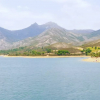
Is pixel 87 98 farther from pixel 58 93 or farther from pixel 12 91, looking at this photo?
pixel 12 91

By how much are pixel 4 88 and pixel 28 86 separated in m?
6.02

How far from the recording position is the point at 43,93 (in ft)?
150

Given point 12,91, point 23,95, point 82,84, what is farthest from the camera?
point 82,84

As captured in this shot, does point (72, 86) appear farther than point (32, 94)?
Yes

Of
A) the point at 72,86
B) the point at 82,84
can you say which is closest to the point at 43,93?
the point at 72,86

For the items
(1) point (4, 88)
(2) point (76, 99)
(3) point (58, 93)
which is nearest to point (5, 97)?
(1) point (4, 88)

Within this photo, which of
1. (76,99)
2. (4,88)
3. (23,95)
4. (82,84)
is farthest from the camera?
(82,84)

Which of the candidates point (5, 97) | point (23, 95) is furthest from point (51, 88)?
point (5, 97)

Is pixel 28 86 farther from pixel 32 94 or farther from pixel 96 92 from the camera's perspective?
pixel 96 92

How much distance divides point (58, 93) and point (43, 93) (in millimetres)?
3289

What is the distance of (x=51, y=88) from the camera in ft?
165

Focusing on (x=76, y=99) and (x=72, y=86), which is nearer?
(x=76, y=99)

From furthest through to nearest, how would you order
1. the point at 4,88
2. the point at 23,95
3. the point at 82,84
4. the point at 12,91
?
the point at 82,84 → the point at 4,88 → the point at 12,91 → the point at 23,95

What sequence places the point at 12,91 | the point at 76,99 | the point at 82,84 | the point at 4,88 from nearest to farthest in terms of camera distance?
the point at 76,99, the point at 12,91, the point at 4,88, the point at 82,84
